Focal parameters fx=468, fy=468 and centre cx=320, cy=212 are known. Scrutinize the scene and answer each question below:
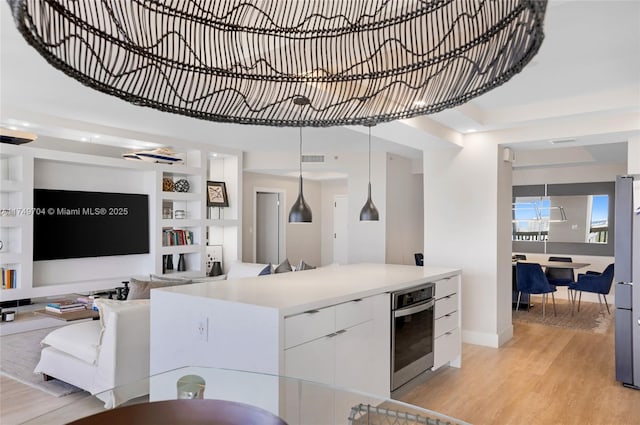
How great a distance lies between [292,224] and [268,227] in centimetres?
53

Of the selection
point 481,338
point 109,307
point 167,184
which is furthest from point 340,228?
point 109,307

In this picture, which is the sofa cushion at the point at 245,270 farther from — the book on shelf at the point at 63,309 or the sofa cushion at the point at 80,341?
the sofa cushion at the point at 80,341

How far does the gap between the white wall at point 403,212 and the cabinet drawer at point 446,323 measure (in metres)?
3.93

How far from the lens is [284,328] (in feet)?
8.05

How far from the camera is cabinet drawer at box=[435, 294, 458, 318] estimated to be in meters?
4.04

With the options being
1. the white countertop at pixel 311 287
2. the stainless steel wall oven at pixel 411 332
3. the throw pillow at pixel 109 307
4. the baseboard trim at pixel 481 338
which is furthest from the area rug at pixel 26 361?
the baseboard trim at pixel 481 338

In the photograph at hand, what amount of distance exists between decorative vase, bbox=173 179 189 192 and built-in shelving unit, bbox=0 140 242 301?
0.07 metres

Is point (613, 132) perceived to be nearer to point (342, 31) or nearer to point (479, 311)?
point (479, 311)

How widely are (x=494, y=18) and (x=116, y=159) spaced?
6.48 metres

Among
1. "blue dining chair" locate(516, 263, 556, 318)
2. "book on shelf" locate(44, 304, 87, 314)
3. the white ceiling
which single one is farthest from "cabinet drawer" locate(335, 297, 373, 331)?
"blue dining chair" locate(516, 263, 556, 318)

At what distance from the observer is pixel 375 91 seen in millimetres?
950

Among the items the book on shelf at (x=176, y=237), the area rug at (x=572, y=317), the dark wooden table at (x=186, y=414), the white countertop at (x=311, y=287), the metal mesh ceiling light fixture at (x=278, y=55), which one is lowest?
the area rug at (x=572, y=317)

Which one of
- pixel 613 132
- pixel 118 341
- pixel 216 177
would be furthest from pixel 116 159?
pixel 613 132

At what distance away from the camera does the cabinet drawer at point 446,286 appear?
13.3 ft
